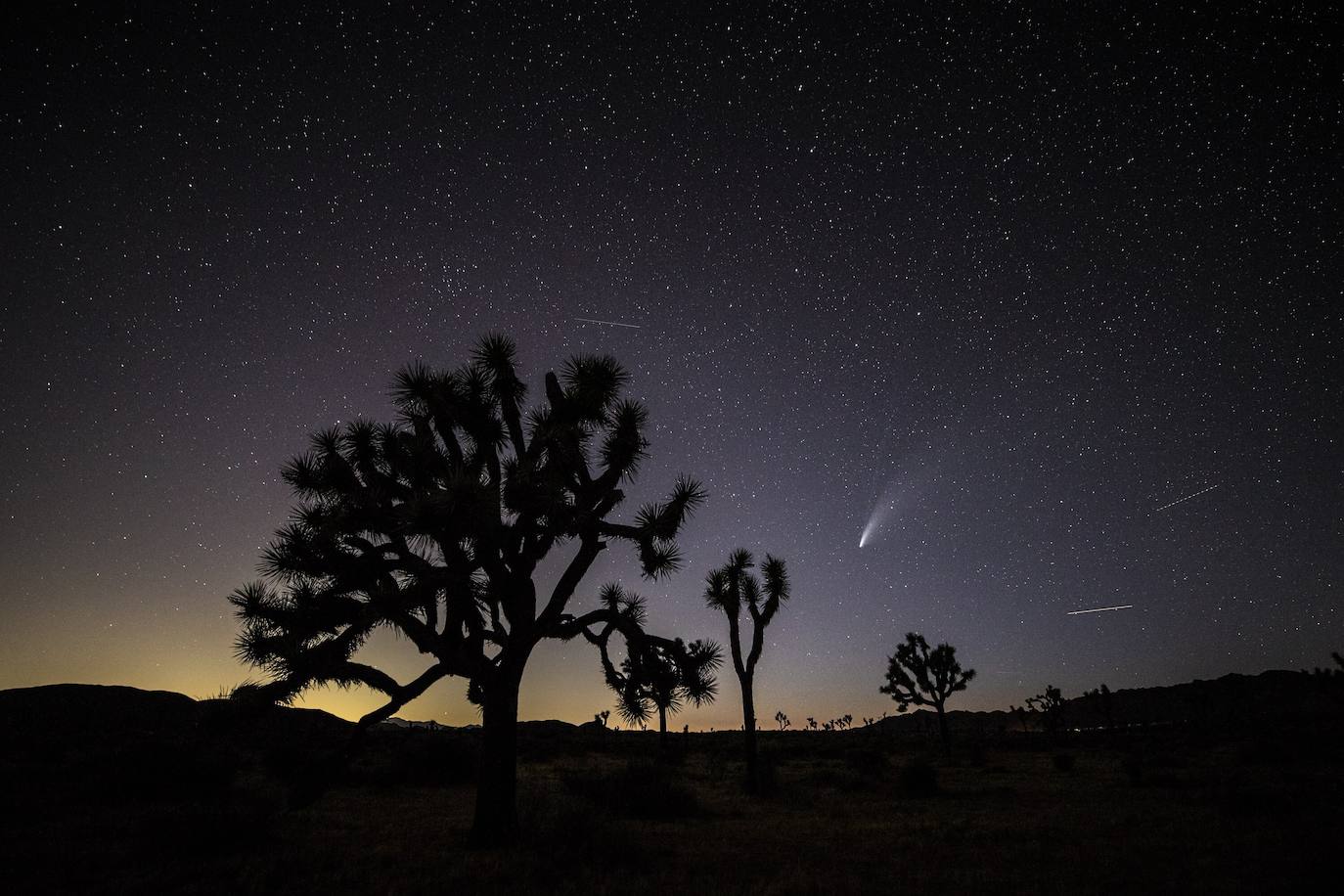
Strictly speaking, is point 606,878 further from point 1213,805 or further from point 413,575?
point 1213,805

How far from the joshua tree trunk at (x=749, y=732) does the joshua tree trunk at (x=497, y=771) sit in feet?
31.3

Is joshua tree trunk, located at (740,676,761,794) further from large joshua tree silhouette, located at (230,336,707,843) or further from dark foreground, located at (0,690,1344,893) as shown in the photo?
large joshua tree silhouette, located at (230,336,707,843)

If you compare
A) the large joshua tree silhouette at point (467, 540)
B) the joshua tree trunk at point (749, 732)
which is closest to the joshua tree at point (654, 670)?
the large joshua tree silhouette at point (467, 540)

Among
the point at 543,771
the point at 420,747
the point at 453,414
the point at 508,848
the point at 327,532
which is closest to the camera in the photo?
the point at 508,848

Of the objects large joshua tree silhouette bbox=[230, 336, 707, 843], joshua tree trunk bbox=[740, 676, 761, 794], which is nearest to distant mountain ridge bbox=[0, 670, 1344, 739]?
large joshua tree silhouette bbox=[230, 336, 707, 843]

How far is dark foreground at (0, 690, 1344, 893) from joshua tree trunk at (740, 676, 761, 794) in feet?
1.96

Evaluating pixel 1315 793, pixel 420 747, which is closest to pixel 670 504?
pixel 1315 793

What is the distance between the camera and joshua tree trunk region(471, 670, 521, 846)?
354 inches

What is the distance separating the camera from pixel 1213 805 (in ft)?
40.0

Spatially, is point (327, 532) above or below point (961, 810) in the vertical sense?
above

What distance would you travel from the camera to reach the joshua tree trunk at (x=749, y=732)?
17031 mm

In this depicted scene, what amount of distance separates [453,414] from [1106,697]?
195 feet

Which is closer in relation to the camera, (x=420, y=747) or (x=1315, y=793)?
(x=1315, y=793)

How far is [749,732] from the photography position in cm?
1791
